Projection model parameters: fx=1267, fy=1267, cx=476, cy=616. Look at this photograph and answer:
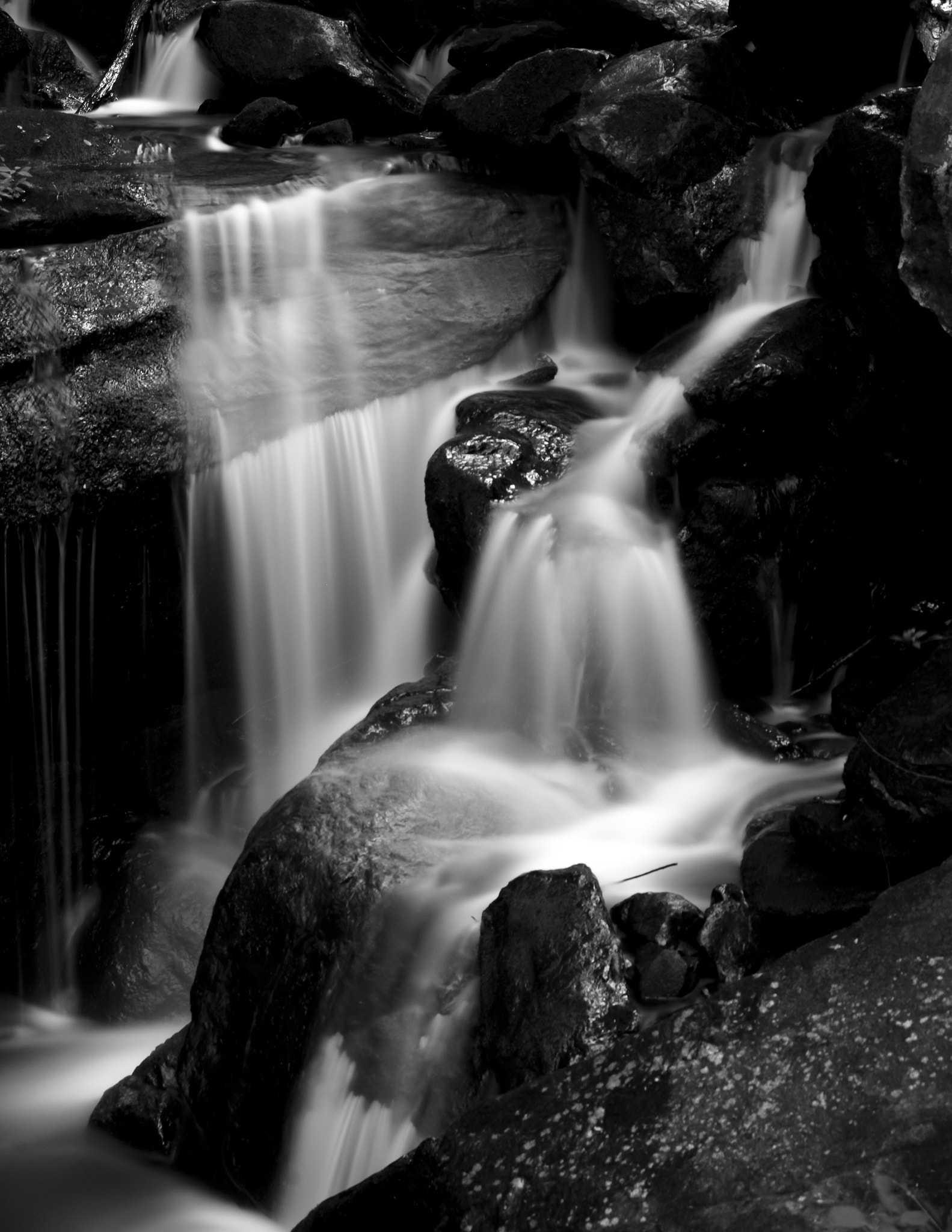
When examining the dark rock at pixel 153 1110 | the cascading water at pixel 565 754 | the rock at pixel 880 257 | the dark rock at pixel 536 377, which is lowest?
the dark rock at pixel 153 1110

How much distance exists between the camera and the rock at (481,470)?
585cm

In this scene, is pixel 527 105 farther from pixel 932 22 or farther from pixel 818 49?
pixel 932 22

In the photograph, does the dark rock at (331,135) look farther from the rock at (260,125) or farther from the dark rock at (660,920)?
the dark rock at (660,920)

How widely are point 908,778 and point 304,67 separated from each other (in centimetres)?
822

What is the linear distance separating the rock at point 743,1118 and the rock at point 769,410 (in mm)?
3175

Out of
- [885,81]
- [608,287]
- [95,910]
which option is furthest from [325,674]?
[885,81]

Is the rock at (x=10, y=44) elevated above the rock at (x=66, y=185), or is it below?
above

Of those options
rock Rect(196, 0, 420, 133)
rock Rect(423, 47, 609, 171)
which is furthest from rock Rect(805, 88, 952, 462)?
rock Rect(196, 0, 420, 133)

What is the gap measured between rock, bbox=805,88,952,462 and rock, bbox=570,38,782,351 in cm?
86

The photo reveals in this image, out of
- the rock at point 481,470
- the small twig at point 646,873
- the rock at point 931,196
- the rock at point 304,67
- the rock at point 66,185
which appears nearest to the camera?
the rock at point 931,196

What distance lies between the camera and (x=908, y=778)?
11.6 feet

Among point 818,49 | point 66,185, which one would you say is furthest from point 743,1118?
point 818,49

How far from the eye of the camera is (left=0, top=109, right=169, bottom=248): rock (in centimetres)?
671

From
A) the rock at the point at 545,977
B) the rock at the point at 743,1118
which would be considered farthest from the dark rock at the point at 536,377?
the rock at the point at 743,1118
